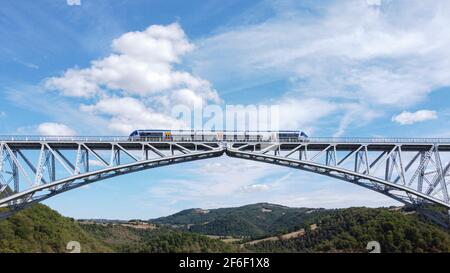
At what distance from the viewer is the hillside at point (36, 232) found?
76562 mm

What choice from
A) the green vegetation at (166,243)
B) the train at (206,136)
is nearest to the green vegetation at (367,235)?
the green vegetation at (166,243)

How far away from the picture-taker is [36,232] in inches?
3413

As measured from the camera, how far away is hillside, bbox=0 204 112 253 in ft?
251

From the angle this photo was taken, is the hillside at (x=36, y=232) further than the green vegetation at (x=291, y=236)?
No

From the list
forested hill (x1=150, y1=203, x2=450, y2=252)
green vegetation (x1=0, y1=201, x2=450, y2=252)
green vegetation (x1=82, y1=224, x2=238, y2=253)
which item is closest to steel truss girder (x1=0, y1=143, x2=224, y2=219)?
green vegetation (x1=0, y1=201, x2=450, y2=252)

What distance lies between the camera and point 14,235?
7944cm

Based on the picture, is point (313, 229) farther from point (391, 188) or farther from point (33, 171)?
point (33, 171)

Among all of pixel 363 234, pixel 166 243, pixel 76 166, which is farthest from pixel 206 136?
pixel 166 243

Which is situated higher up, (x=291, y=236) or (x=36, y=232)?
(x=36, y=232)

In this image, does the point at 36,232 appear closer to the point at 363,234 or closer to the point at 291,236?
the point at 363,234

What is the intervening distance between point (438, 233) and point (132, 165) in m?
71.8

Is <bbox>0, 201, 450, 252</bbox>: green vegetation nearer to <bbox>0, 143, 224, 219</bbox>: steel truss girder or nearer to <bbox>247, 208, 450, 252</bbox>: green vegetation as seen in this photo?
<bbox>247, 208, 450, 252</bbox>: green vegetation

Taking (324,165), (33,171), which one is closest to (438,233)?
(324,165)

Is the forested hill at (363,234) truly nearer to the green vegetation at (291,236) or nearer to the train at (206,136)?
the green vegetation at (291,236)
